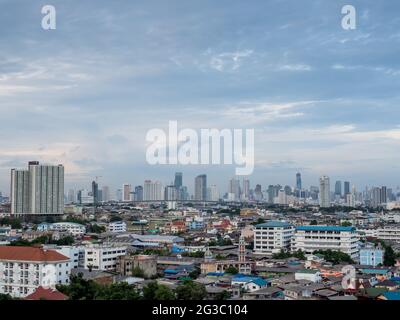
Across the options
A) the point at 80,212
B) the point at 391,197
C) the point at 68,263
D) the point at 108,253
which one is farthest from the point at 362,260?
the point at 391,197

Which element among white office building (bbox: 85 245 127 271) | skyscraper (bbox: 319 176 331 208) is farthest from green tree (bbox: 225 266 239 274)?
skyscraper (bbox: 319 176 331 208)

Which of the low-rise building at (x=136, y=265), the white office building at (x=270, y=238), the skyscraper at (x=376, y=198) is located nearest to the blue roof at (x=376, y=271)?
the low-rise building at (x=136, y=265)

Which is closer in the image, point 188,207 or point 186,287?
point 186,287

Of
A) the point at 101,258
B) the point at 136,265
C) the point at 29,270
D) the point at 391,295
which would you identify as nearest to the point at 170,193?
the point at 101,258
